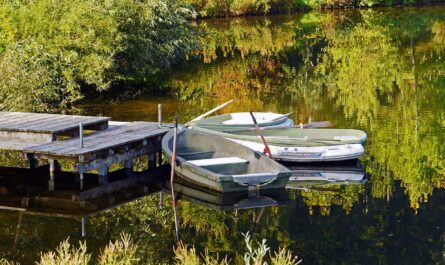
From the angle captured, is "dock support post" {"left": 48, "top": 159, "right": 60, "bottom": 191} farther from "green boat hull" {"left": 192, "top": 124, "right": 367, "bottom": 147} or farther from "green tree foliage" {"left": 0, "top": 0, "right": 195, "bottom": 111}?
"green tree foliage" {"left": 0, "top": 0, "right": 195, "bottom": 111}

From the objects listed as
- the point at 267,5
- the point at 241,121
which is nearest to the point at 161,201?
the point at 241,121

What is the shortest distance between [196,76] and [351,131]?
1564cm

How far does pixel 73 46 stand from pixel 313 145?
12218 mm

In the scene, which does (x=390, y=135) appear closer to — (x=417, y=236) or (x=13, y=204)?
(x=417, y=236)

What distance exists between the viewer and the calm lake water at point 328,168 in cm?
1516

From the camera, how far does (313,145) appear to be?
20.3 m

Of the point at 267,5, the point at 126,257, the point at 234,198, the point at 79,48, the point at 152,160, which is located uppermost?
the point at 267,5

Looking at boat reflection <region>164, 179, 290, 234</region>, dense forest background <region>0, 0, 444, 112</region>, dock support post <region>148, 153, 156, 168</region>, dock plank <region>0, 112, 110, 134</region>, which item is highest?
dense forest background <region>0, 0, 444, 112</region>

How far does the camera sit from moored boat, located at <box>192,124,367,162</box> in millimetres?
20141

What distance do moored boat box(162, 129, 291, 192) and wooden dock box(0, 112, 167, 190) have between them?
889 mm

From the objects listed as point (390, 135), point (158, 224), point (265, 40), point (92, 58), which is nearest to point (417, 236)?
point (158, 224)

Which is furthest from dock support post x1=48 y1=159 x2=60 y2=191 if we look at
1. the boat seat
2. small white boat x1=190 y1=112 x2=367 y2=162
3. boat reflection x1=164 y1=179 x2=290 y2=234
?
small white boat x1=190 y1=112 x2=367 y2=162

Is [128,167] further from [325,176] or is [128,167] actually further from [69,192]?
[325,176]

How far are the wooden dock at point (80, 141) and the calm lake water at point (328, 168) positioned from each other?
1559 millimetres
